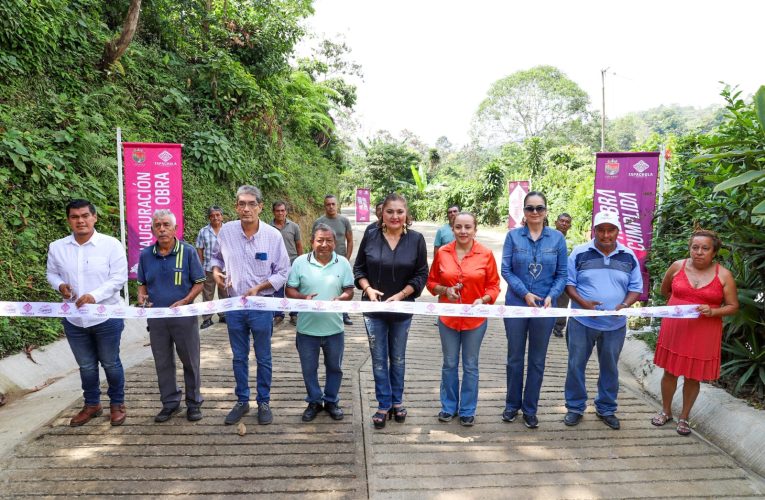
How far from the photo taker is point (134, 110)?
838 centimetres

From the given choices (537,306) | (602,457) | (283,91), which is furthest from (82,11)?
(602,457)

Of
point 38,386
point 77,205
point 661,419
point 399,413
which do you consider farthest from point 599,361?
point 38,386

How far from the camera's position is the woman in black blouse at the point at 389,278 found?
3658 millimetres

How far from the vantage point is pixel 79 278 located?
362 centimetres

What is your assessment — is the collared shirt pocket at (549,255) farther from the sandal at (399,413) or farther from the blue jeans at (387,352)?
the sandal at (399,413)

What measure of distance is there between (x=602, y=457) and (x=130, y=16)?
8.87 metres

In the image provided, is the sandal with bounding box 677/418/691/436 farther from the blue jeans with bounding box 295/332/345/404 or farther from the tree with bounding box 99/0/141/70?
the tree with bounding box 99/0/141/70

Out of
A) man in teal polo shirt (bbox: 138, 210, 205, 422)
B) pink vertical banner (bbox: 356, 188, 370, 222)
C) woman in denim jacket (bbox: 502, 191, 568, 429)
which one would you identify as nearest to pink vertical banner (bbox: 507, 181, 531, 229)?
pink vertical banner (bbox: 356, 188, 370, 222)

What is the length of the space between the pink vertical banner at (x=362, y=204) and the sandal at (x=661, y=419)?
16.8 m

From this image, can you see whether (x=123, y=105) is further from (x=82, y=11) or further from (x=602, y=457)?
(x=602, y=457)

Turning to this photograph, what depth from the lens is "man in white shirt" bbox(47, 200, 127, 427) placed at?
359cm

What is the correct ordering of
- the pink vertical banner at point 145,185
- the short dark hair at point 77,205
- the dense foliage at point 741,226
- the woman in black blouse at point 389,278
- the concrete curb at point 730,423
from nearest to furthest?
the concrete curb at point 730,423
the short dark hair at point 77,205
the woman in black blouse at point 389,278
the dense foliage at point 741,226
the pink vertical banner at point 145,185

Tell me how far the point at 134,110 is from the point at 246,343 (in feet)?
21.0

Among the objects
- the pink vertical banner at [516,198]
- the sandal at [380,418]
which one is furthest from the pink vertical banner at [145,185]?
the pink vertical banner at [516,198]
